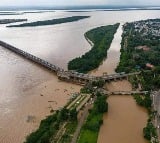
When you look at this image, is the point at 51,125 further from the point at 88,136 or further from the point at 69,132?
the point at 88,136

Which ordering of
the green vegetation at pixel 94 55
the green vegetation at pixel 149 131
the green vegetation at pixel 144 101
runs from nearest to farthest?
the green vegetation at pixel 149 131, the green vegetation at pixel 144 101, the green vegetation at pixel 94 55

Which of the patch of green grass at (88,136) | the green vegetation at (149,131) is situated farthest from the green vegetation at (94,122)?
the green vegetation at (149,131)

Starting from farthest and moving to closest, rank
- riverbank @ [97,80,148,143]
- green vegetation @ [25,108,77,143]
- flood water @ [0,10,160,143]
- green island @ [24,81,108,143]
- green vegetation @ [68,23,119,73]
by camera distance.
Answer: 1. green vegetation @ [68,23,119,73]
2. flood water @ [0,10,160,143]
3. riverbank @ [97,80,148,143]
4. green island @ [24,81,108,143]
5. green vegetation @ [25,108,77,143]

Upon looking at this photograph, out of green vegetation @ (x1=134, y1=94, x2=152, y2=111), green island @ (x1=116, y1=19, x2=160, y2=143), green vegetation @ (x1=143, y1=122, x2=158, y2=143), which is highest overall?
green island @ (x1=116, y1=19, x2=160, y2=143)

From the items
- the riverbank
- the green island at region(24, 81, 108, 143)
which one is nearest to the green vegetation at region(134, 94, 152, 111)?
the riverbank

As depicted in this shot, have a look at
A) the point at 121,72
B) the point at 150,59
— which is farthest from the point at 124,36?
the point at 121,72

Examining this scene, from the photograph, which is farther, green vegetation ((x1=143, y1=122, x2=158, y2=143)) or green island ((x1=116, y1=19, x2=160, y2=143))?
green island ((x1=116, y1=19, x2=160, y2=143))

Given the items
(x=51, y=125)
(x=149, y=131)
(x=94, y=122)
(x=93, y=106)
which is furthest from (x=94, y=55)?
(x=149, y=131)

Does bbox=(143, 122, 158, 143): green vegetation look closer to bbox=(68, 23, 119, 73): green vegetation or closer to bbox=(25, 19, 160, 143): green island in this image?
bbox=(25, 19, 160, 143): green island

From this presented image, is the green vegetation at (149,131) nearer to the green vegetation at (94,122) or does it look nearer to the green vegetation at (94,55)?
the green vegetation at (94,122)
